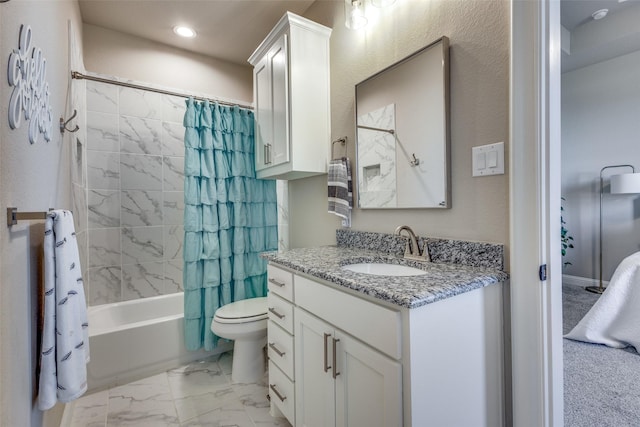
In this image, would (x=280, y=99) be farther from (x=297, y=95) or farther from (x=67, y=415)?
(x=67, y=415)

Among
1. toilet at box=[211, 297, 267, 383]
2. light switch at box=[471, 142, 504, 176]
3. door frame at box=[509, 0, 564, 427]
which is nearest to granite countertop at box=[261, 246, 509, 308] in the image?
door frame at box=[509, 0, 564, 427]

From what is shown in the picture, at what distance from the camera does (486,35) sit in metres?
1.13

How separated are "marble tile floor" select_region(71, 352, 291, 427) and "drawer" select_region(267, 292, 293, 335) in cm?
55

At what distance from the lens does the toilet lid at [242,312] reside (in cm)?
190

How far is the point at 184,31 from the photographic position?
94.0 inches

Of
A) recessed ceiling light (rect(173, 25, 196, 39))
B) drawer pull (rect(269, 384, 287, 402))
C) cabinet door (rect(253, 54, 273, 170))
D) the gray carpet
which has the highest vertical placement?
recessed ceiling light (rect(173, 25, 196, 39))

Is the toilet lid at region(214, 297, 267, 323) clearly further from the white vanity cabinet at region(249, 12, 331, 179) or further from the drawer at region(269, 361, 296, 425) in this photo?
the white vanity cabinet at region(249, 12, 331, 179)

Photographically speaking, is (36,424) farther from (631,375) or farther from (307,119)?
(631,375)

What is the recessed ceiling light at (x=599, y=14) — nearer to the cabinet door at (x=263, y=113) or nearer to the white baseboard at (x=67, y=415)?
the cabinet door at (x=263, y=113)

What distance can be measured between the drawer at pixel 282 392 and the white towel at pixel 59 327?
80 cm

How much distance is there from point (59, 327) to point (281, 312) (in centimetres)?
83

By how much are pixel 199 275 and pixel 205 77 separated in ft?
6.07

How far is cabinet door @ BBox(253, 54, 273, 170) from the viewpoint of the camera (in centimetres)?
205

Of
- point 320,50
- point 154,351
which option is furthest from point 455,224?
point 154,351
